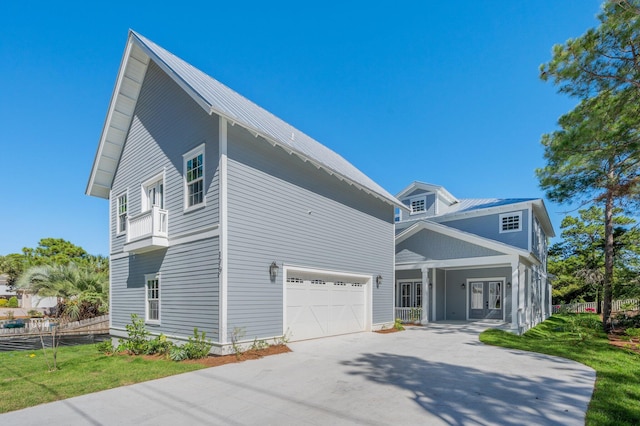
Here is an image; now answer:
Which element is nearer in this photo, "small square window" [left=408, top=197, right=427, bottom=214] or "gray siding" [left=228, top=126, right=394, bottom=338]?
A: "gray siding" [left=228, top=126, right=394, bottom=338]

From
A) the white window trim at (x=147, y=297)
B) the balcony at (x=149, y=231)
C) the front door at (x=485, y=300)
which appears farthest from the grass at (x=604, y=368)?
the balcony at (x=149, y=231)

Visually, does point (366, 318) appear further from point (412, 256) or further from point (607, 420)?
point (607, 420)

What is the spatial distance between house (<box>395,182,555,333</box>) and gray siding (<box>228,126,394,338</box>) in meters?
4.33

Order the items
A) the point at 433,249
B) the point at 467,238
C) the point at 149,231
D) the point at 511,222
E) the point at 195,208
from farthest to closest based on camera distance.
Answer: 1. the point at 511,222
2. the point at 433,249
3. the point at 467,238
4. the point at 149,231
5. the point at 195,208

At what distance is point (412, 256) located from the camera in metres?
17.8

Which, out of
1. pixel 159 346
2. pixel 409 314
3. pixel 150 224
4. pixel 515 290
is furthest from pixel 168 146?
pixel 515 290

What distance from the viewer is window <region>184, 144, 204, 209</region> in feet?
32.2

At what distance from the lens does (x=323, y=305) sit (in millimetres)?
12039

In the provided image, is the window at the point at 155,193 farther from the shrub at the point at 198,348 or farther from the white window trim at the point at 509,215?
the white window trim at the point at 509,215

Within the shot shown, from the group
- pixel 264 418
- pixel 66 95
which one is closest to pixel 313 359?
pixel 264 418

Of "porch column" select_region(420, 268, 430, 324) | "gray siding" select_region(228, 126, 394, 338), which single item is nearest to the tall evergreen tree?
"gray siding" select_region(228, 126, 394, 338)

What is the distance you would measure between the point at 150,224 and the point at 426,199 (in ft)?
52.3

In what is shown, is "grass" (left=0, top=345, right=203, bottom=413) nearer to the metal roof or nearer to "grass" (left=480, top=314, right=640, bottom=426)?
the metal roof

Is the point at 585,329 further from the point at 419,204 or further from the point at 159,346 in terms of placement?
the point at 159,346
